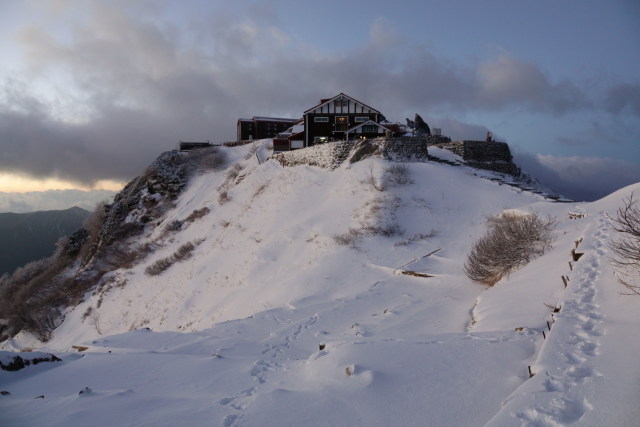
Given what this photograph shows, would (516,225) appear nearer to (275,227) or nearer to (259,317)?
(259,317)

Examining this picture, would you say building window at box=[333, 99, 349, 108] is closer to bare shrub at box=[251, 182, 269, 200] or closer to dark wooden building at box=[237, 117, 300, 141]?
bare shrub at box=[251, 182, 269, 200]

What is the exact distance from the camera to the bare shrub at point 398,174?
23984 millimetres

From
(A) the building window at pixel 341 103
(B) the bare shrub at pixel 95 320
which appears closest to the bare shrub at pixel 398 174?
(A) the building window at pixel 341 103

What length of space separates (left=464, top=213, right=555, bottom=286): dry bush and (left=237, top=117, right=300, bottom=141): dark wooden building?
49.2 metres

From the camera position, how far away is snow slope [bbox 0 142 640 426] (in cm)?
458

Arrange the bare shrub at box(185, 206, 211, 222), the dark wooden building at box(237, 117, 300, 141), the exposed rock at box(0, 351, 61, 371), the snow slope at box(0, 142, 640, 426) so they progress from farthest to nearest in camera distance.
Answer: the dark wooden building at box(237, 117, 300, 141) < the bare shrub at box(185, 206, 211, 222) < the exposed rock at box(0, 351, 61, 371) < the snow slope at box(0, 142, 640, 426)

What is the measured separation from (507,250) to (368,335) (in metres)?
6.33

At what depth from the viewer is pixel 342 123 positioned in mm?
40281

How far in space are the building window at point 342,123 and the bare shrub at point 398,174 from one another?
16.3 m

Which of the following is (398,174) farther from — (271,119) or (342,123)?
(271,119)

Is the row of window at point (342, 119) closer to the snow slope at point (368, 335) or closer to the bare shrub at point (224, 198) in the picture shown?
the bare shrub at point (224, 198)

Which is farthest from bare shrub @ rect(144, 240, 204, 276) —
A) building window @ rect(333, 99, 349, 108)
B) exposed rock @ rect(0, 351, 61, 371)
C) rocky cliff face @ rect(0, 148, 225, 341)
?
building window @ rect(333, 99, 349, 108)

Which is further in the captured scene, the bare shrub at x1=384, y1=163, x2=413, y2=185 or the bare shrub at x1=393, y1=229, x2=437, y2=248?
the bare shrub at x1=384, y1=163, x2=413, y2=185

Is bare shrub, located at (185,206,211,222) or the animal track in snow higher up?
bare shrub, located at (185,206,211,222)
